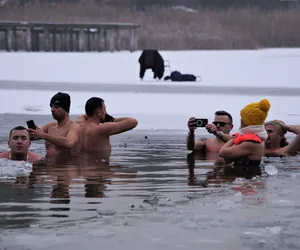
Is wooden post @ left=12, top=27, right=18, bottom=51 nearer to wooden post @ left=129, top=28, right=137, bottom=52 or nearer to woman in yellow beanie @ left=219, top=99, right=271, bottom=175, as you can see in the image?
wooden post @ left=129, top=28, right=137, bottom=52

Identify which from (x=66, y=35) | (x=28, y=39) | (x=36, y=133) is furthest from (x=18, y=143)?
(x=28, y=39)

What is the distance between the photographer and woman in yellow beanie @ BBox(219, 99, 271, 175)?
10.2 m

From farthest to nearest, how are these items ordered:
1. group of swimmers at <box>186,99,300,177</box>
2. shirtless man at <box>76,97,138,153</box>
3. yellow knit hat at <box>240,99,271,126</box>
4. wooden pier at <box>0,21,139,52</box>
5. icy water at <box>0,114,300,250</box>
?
wooden pier at <box>0,21,139,52</box> < shirtless man at <box>76,97,138,153</box> < group of swimmers at <box>186,99,300,177</box> < yellow knit hat at <box>240,99,271,126</box> < icy water at <box>0,114,300,250</box>

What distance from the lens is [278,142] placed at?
12.2 m

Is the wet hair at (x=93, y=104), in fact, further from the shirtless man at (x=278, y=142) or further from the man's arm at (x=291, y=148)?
the man's arm at (x=291, y=148)

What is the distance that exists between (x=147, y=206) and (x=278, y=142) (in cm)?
449

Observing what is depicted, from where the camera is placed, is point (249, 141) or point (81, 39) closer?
point (249, 141)

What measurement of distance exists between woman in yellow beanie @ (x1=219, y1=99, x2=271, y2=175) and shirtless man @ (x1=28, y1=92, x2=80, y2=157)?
2.00 meters

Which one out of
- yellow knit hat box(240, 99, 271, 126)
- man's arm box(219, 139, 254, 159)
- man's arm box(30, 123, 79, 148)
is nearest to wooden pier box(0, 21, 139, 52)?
man's arm box(30, 123, 79, 148)

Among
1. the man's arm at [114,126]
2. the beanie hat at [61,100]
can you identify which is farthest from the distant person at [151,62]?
the beanie hat at [61,100]

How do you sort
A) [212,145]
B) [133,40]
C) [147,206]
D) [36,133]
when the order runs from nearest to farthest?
1. [147,206]
2. [36,133]
3. [212,145]
4. [133,40]

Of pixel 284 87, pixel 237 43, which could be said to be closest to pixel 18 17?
pixel 237 43

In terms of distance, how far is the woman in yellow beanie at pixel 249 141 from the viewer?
10242 mm

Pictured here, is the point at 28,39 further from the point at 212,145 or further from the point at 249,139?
the point at 249,139
